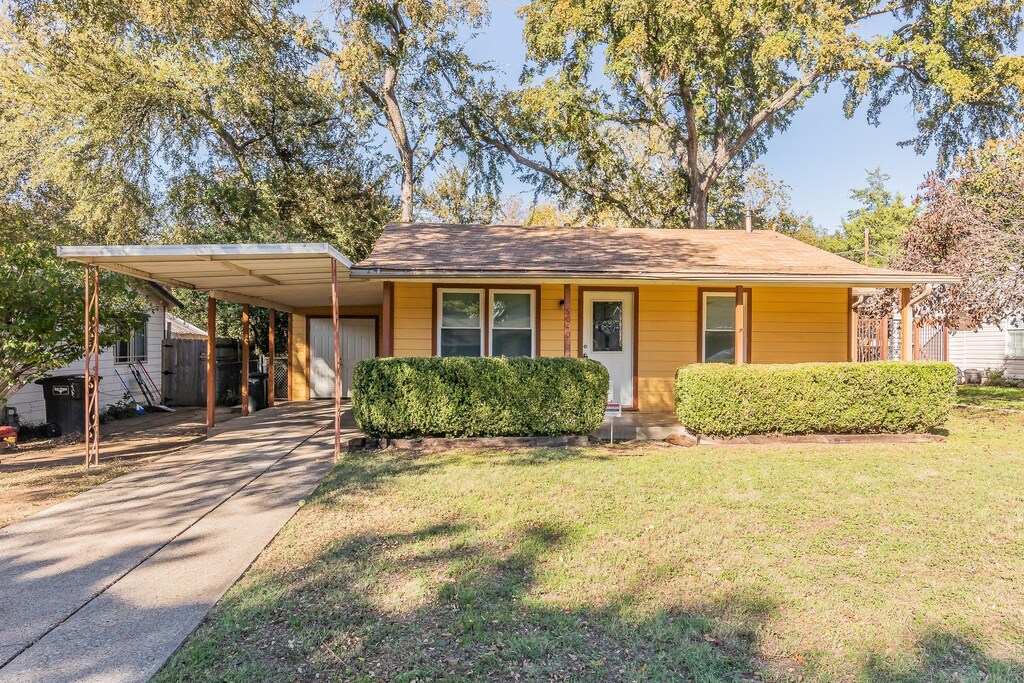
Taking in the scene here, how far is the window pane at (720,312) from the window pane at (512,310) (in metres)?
3.41

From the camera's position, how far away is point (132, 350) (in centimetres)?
1366

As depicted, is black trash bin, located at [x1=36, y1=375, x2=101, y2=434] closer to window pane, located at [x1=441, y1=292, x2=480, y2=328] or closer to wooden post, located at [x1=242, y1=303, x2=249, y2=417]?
wooden post, located at [x1=242, y1=303, x2=249, y2=417]

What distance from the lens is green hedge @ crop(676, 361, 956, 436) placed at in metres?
7.71

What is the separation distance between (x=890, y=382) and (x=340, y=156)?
52.7ft

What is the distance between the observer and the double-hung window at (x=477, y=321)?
9562 millimetres

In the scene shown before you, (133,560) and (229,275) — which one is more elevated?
(229,275)

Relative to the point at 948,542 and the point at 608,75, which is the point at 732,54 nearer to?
the point at 608,75

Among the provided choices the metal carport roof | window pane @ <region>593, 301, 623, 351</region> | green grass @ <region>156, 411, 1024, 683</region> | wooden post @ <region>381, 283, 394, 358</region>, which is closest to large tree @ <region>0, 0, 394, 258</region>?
the metal carport roof

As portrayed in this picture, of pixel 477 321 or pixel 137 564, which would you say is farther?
pixel 477 321

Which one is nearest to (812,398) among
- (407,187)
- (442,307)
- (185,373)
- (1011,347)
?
(442,307)

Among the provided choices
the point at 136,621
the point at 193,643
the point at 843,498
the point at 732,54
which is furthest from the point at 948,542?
the point at 732,54

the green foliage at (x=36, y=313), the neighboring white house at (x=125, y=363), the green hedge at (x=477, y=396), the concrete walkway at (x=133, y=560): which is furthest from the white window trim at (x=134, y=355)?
the green hedge at (x=477, y=396)

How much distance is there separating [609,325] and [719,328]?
2063 millimetres

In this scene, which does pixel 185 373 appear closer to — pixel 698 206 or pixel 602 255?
pixel 602 255
